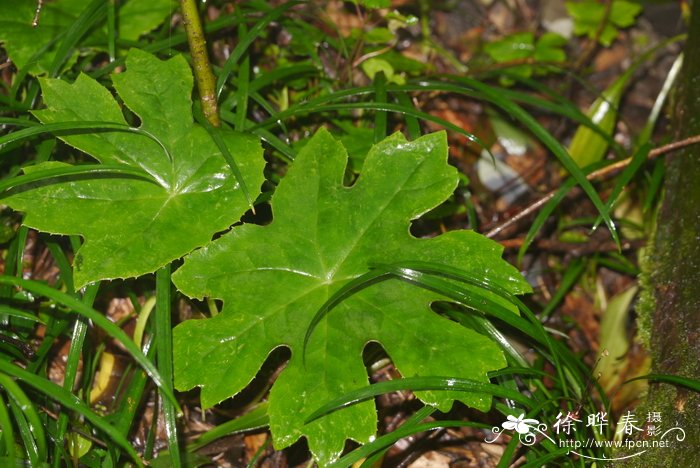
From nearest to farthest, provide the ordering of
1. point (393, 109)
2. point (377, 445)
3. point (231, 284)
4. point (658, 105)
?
point (377, 445), point (231, 284), point (393, 109), point (658, 105)

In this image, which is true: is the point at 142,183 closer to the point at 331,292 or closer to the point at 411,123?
the point at 331,292

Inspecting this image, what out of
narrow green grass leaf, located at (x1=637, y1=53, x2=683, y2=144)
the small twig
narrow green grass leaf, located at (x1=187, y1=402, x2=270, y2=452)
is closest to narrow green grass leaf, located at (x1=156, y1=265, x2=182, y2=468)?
narrow green grass leaf, located at (x1=187, y1=402, x2=270, y2=452)

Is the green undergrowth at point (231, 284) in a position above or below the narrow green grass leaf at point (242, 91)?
below

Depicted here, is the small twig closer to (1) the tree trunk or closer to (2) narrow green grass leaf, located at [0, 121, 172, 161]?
(1) the tree trunk

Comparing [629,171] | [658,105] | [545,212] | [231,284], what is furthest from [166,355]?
[658,105]

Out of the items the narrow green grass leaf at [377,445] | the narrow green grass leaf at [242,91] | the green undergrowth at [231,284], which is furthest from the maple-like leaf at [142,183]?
the narrow green grass leaf at [377,445]
